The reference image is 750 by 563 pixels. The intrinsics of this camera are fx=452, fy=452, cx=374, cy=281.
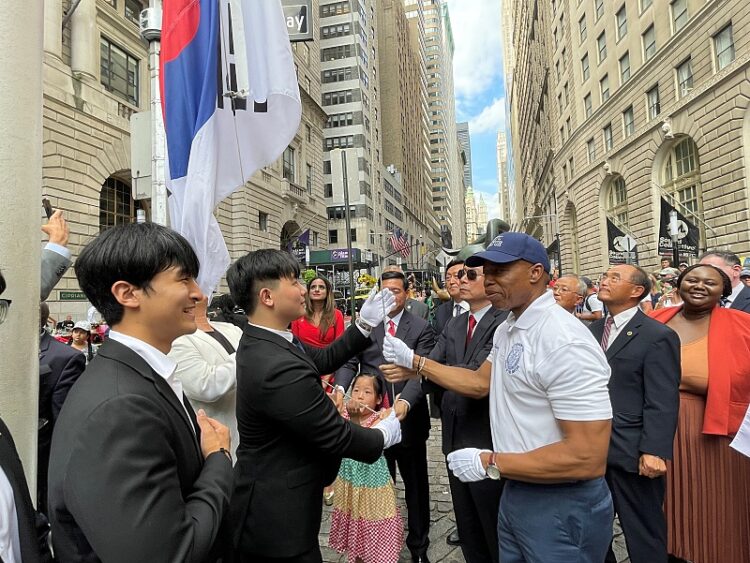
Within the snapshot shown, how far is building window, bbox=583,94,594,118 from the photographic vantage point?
34.5 m

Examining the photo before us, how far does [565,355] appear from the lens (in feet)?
6.43

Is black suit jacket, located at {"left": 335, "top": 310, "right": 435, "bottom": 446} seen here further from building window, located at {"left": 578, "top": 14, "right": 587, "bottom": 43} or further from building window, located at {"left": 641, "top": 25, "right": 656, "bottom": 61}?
building window, located at {"left": 578, "top": 14, "right": 587, "bottom": 43}

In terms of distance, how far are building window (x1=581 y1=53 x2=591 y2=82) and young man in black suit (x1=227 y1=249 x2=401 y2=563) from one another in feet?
129

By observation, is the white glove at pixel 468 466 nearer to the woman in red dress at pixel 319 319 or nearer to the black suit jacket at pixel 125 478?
the black suit jacket at pixel 125 478

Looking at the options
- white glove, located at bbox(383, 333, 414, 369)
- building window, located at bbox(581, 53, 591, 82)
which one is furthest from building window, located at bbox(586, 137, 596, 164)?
white glove, located at bbox(383, 333, 414, 369)

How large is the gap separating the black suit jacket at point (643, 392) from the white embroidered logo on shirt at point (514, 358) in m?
1.47

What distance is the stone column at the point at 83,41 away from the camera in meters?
16.1

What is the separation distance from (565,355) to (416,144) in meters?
101

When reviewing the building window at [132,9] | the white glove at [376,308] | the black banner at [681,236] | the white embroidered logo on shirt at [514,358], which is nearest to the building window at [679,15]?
the black banner at [681,236]

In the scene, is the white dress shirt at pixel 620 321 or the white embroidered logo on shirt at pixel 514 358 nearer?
the white embroidered logo on shirt at pixel 514 358

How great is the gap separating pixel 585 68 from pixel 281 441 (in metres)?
40.7

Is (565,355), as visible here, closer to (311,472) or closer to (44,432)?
(311,472)

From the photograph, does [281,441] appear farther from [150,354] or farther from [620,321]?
[620,321]

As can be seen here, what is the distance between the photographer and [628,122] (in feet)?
96.3
